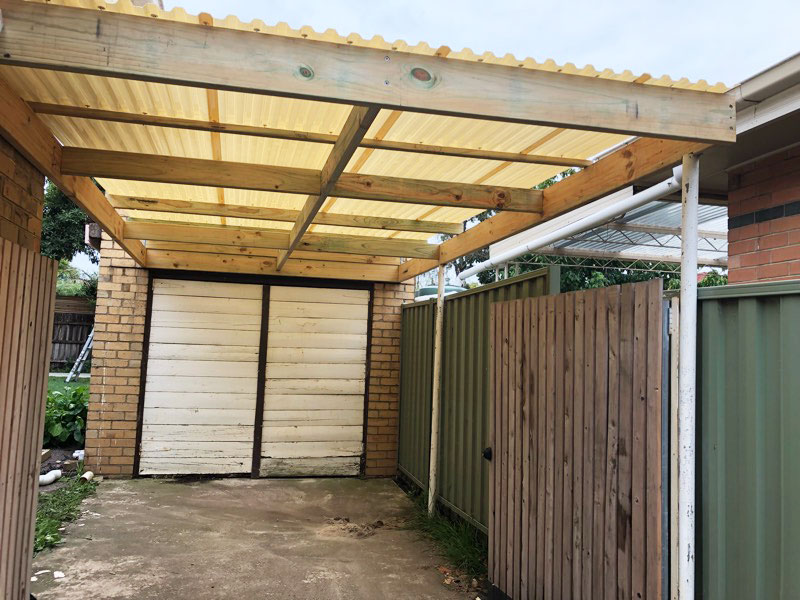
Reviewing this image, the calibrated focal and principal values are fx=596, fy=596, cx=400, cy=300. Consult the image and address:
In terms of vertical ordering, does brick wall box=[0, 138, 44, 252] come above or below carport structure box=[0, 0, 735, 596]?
below

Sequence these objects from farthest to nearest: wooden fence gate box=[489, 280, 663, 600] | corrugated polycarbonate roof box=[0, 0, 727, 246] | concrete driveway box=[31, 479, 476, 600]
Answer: concrete driveway box=[31, 479, 476, 600] → wooden fence gate box=[489, 280, 663, 600] → corrugated polycarbonate roof box=[0, 0, 727, 246]

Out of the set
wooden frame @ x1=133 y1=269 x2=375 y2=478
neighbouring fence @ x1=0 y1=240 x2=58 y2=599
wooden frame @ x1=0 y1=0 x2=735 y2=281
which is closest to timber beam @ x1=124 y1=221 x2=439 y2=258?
wooden frame @ x1=133 y1=269 x2=375 y2=478

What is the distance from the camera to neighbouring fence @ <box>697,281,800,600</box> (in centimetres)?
198

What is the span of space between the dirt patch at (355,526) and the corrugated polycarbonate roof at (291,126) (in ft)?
10.1

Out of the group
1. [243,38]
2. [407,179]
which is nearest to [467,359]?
[407,179]

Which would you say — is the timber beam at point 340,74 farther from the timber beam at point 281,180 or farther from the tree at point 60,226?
the tree at point 60,226

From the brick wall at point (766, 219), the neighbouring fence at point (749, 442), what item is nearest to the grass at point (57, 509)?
the neighbouring fence at point (749, 442)

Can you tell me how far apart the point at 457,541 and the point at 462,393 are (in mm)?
1188

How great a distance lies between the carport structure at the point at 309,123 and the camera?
1.98 m

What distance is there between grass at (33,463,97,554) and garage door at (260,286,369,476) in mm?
1952

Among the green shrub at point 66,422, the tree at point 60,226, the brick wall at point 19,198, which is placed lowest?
the green shrub at point 66,422

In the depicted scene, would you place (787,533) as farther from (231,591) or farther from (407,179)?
(231,591)

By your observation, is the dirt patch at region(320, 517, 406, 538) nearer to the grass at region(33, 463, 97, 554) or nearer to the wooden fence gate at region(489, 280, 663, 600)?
the wooden fence gate at region(489, 280, 663, 600)

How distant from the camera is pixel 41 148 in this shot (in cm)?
314
